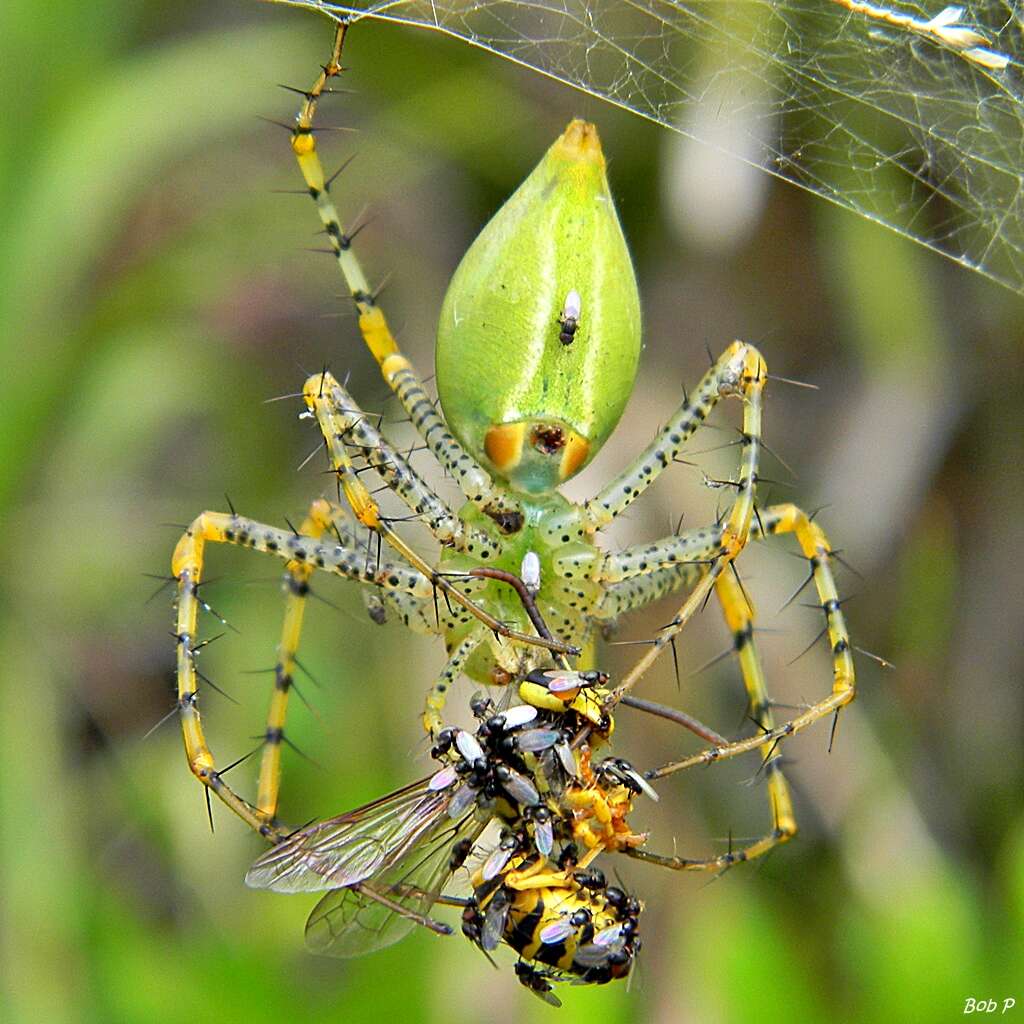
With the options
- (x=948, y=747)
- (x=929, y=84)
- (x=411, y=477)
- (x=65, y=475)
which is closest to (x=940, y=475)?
(x=948, y=747)

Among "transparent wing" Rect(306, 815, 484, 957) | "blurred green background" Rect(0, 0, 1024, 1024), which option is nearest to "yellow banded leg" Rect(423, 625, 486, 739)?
"transparent wing" Rect(306, 815, 484, 957)

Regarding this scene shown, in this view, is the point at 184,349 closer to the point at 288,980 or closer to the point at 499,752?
the point at 288,980

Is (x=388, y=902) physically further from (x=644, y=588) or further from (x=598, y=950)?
(x=644, y=588)

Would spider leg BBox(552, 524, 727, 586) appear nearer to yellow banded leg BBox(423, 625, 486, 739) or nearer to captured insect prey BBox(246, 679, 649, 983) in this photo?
yellow banded leg BBox(423, 625, 486, 739)

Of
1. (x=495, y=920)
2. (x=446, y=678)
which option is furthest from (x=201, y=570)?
(x=495, y=920)

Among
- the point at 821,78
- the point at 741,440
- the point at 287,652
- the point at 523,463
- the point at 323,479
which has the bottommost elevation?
the point at 323,479

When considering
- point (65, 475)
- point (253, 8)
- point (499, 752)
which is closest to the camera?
point (499, 752)
